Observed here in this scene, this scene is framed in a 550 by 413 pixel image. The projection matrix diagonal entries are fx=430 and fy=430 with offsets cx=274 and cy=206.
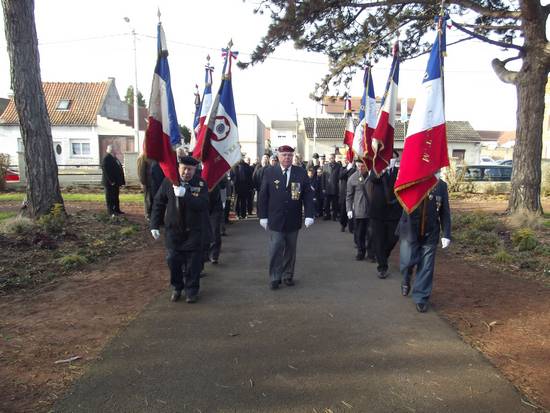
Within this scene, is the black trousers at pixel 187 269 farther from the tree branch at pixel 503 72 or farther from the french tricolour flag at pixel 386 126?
the tree branch at pixel 503 72

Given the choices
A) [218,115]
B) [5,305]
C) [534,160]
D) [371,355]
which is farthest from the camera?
[534,160]

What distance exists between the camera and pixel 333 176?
13016 mm

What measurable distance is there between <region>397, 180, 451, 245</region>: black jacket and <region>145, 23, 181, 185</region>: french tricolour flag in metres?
3.15

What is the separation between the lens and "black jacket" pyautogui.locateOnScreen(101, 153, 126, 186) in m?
11.0

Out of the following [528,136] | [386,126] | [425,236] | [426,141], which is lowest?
[425,236]

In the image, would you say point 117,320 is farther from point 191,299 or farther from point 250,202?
point 250,202

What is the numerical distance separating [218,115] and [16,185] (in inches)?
621

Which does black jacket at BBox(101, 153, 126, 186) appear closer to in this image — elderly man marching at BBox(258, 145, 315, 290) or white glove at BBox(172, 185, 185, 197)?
elderly man marching at BBox(258, 145, 315, 290)

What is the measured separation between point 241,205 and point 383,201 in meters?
7.50

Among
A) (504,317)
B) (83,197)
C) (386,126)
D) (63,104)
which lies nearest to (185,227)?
(386,126)

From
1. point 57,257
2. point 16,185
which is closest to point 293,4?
point 57,257

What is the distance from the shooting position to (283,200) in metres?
6.23

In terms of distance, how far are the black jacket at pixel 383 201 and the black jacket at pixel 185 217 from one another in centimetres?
277

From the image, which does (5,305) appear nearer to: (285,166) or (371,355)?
(285,166)
